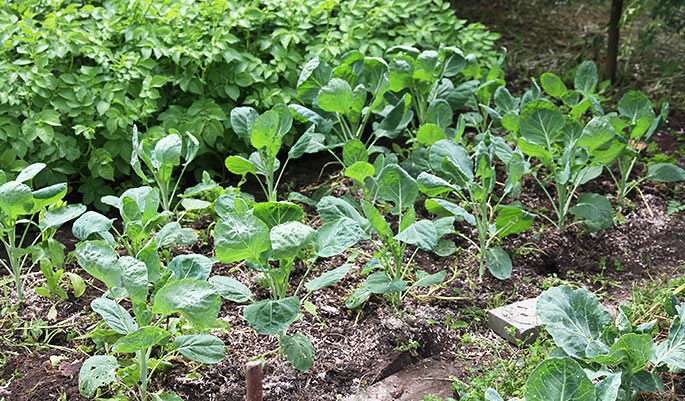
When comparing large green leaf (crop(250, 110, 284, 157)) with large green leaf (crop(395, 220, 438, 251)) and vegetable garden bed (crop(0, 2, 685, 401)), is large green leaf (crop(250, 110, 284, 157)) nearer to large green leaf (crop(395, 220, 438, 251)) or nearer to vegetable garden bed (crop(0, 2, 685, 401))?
vegetable garden bed (crop(0, 2, 685, 401))

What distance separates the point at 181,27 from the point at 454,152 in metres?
1.72

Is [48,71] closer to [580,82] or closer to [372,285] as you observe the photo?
[372,285]

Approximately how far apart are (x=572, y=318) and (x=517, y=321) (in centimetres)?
36

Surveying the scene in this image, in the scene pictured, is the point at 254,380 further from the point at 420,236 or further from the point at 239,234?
the point at 420,236

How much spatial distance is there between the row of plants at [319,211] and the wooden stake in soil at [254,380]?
0.27 m

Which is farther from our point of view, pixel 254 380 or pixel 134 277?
pixel 134 277

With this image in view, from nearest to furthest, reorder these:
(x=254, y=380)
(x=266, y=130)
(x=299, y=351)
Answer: (x=254, y=380) → (x=299, y=351) → (x=266, y=130)

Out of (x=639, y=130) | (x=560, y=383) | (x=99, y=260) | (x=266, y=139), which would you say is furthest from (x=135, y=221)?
(x=639, y=130)

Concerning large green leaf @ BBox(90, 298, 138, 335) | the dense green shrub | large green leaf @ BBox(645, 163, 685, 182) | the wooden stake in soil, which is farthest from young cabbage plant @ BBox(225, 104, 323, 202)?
large green leaf @ BBox(645, 163, 685, 182)

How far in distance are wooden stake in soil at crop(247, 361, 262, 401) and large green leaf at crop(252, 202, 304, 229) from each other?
0.67 meters

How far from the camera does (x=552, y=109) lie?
10.7 feet

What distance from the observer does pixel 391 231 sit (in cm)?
280

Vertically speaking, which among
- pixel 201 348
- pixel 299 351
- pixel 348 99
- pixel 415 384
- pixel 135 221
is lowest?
pixel 415 384

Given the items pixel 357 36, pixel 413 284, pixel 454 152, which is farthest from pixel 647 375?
pixel 357 36
